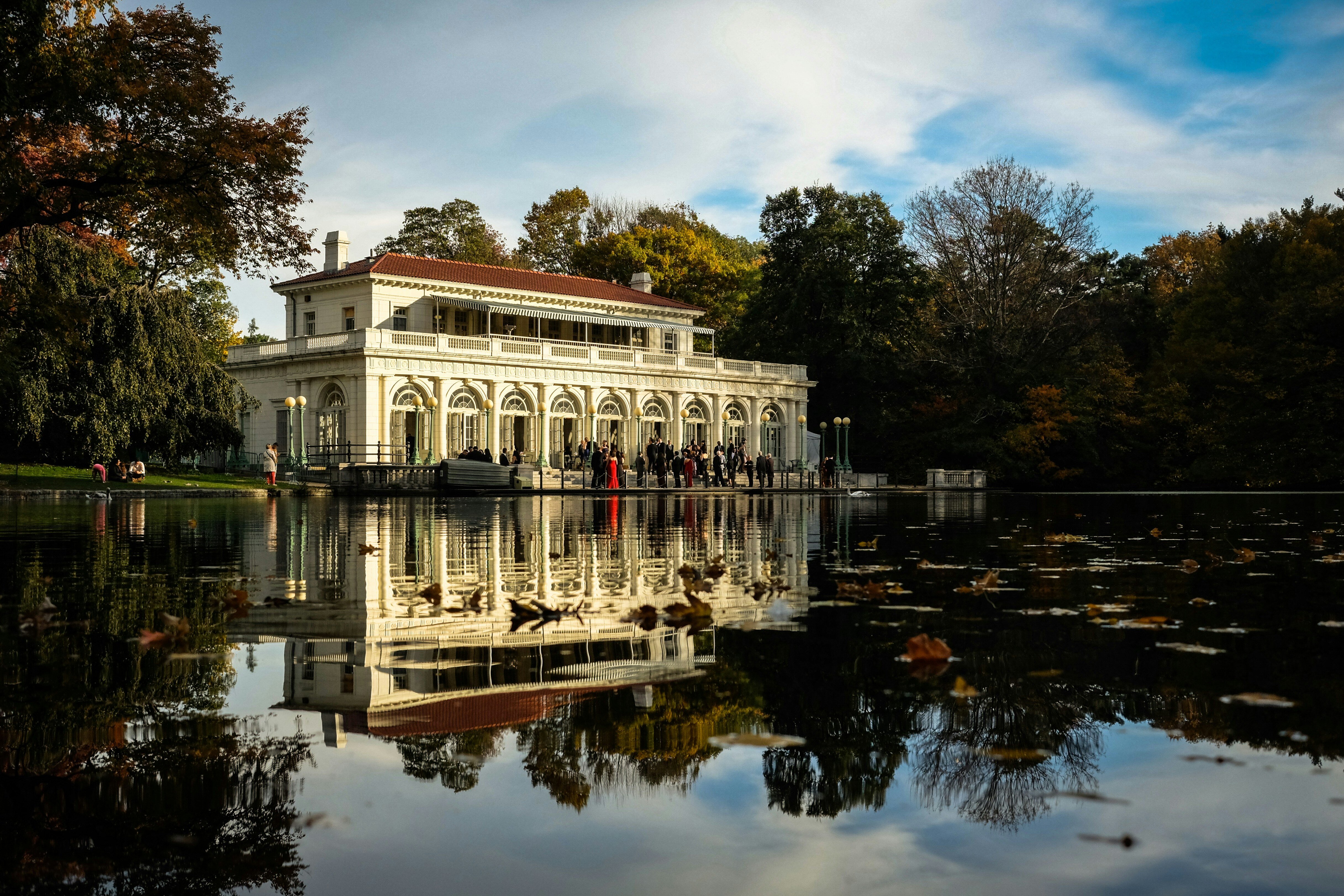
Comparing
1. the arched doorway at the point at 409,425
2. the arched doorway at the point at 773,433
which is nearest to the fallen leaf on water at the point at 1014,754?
the arched doorway at the point at 409,425

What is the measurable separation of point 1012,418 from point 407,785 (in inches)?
2168

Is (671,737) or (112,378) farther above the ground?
(112,378)

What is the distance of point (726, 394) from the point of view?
2500 inches

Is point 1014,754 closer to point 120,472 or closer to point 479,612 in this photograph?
point 479,612

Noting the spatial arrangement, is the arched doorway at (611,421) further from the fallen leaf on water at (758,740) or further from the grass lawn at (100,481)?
the fallen leaf on water at (758,740)

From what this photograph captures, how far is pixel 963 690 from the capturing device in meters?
4.08

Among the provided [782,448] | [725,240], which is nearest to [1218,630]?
[782,448]

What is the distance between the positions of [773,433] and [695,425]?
193 inches

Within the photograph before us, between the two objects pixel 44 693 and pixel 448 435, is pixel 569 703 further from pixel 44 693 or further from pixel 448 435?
pixel 448 435

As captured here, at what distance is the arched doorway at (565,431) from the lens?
58.0m

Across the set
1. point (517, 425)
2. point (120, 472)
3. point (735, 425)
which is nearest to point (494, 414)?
point (517, 425)

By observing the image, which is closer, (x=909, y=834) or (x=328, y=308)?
(x=909, y=834)

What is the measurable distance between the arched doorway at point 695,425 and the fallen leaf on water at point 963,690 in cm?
5821

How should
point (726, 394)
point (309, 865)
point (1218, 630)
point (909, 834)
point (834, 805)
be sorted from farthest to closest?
point (726, 394), point (1218, 630), point (834, 805), point (909, 834), point (309, 865)
